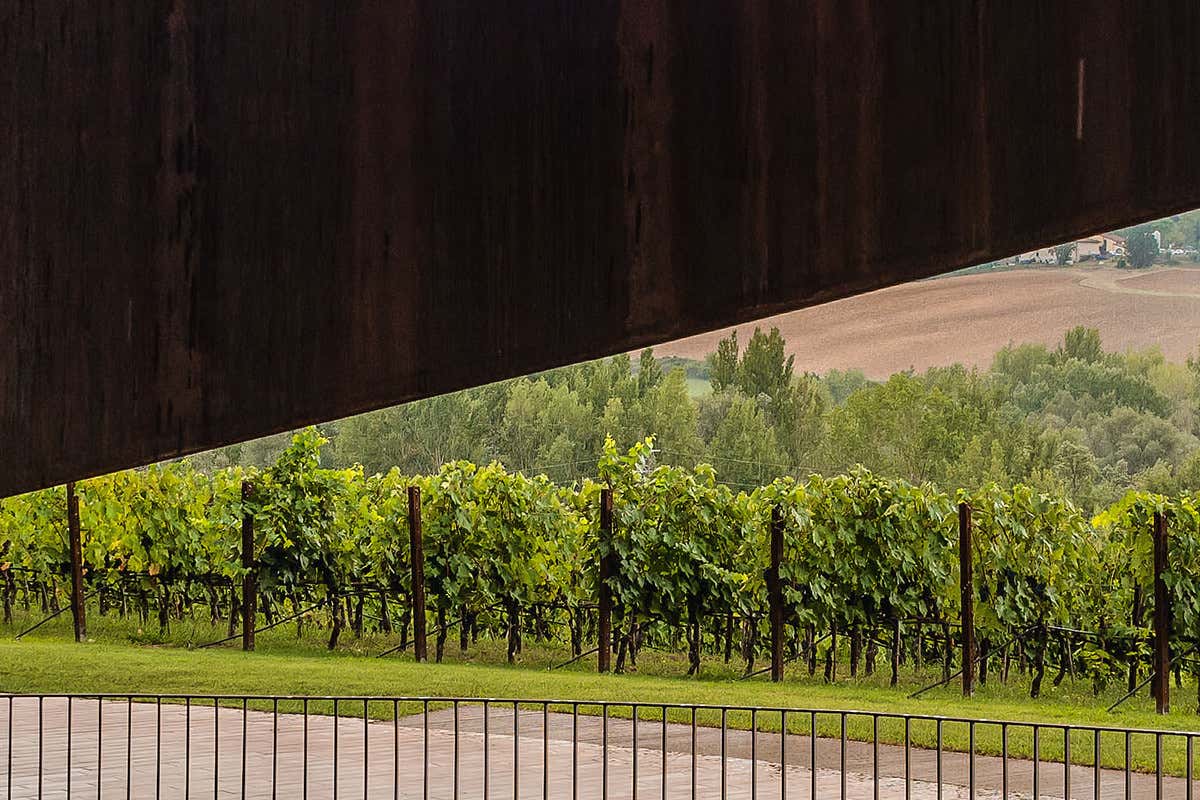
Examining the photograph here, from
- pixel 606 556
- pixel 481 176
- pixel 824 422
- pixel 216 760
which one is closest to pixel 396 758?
pixel 216 760

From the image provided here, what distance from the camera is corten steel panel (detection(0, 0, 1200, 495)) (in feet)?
5.44

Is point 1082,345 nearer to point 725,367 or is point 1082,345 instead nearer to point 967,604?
point 725,367

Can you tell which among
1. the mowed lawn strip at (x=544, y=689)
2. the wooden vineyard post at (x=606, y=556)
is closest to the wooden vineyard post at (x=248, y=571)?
the mowed lawn strip at (x=544, y=689)

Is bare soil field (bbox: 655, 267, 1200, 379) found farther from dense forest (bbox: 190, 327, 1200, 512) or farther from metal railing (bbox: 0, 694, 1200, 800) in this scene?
metal railing (bbox: 0, 694, 1200, 800)

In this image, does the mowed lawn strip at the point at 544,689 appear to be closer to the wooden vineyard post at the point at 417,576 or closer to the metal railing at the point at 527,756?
the metal railing at the point at 527,756

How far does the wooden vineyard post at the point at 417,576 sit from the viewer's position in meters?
Result: 14.5

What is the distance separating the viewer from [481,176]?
184 centimetres

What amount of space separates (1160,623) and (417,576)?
6796 mm

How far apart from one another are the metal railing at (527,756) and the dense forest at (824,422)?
2416 inches

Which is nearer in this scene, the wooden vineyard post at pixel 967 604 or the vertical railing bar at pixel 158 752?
the vertical railing bar at pixel 158 752

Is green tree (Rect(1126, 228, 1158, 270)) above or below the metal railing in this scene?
above

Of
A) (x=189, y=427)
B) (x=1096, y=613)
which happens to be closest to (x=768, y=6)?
(x=189, y=427)

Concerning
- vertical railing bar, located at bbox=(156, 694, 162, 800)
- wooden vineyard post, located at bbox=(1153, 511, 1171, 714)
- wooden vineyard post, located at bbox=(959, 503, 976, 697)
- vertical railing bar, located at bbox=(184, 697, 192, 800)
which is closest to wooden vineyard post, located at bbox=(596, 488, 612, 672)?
wooden vineyard post, located at bbox=(959, 503, 976, 697)

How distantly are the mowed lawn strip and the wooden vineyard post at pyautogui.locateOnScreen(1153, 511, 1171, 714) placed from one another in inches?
8.0
